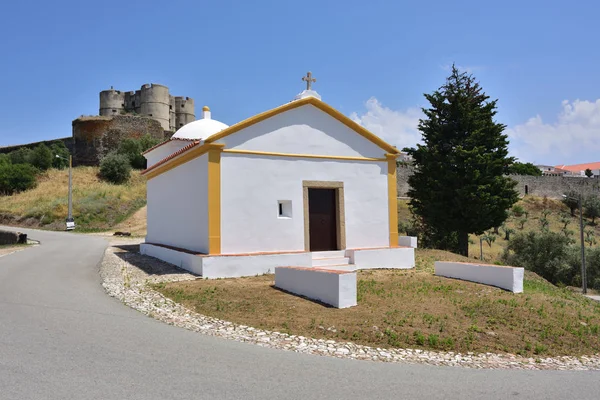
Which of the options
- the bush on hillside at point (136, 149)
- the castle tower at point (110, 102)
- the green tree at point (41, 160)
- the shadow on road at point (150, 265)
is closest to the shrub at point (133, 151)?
the bush on hillside at point (136, 149)

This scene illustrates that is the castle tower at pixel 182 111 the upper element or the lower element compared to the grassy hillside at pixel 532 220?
upper

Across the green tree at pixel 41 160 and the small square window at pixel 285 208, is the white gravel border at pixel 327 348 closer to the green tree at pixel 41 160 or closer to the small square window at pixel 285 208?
the small square window at pixel 285 208

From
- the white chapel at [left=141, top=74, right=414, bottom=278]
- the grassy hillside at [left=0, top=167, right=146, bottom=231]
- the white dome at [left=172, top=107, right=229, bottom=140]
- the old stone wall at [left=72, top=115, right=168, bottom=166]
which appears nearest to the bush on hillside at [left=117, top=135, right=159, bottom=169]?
the old stone wall at [left=72, top=115, right=168, bottom=166]

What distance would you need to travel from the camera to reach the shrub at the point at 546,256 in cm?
2795

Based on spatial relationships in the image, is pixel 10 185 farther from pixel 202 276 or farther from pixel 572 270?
pixel 572 270

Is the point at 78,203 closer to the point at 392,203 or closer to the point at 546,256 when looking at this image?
the point at 392,203

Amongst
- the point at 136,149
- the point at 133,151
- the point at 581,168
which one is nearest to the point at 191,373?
the point at 133,151

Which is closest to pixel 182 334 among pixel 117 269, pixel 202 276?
pixel 202 276

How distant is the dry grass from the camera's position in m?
6.80

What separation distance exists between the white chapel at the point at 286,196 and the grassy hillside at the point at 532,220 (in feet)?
69.0

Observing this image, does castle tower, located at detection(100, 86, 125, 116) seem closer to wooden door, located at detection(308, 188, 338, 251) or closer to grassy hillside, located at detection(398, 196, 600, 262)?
grassy hillside, located at detection(398, 196, 600, 262)

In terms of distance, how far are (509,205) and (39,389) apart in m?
22.0

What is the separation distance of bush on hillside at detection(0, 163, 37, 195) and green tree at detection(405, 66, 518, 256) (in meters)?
36.9

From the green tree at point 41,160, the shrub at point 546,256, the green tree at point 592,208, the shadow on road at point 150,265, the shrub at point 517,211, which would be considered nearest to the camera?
the shadow on road at point 150,265
